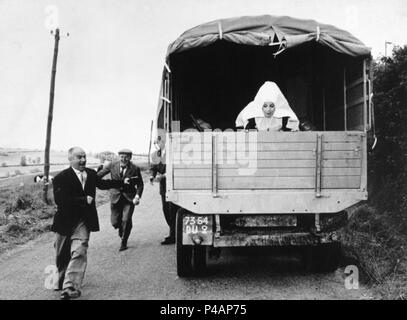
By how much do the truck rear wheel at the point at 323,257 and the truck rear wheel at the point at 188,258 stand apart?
139 centimetres

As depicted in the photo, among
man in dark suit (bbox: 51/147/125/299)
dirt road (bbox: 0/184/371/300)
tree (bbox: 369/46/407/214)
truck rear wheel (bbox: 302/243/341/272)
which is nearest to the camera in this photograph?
dirt road (bbox: 0/184/371/300)

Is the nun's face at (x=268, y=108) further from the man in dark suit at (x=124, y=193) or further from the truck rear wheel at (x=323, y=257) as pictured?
the man in dark suit at (x=124, y=193)

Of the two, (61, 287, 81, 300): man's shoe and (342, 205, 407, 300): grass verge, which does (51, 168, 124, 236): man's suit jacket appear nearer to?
(61, 287, 81, 300): man's shoe

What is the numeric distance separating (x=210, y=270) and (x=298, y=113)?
10.7 ft

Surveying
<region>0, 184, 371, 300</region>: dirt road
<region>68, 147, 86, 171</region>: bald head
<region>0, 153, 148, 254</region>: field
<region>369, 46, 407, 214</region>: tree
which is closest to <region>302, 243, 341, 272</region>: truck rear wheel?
<region>0, 184, 371, 300</region>: dirt road

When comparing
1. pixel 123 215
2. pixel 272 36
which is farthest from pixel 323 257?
pixel 123 215

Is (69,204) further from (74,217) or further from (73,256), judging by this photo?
(73,256)

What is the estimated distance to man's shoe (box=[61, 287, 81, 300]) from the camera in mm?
5168

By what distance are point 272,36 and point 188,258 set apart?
294 cm

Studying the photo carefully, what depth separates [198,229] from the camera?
5.50m


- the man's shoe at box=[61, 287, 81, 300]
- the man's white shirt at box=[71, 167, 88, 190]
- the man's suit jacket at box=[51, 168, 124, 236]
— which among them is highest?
the man's white shirt at box=[71, 167, 88, 190]

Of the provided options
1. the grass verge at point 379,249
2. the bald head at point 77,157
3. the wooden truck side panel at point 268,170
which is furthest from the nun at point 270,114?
the bald head at point 77,157

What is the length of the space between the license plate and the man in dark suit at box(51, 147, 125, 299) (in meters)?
1.12
